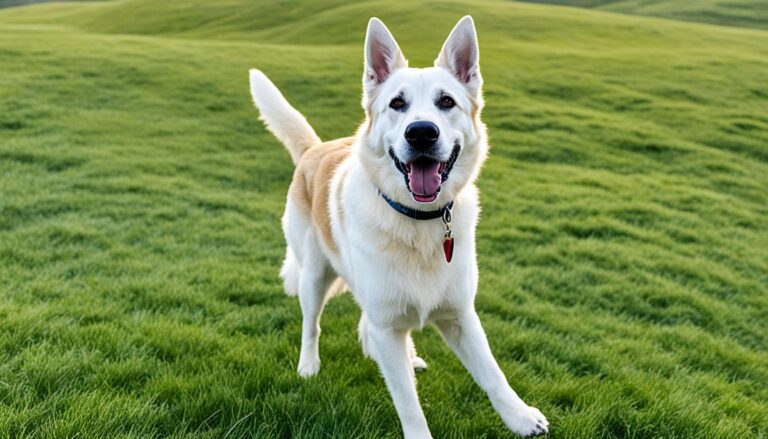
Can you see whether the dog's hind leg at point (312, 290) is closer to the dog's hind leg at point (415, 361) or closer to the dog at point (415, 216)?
the dog at point (415, 216)

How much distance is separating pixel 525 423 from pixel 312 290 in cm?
176

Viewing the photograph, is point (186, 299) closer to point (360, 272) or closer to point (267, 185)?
point (360, 272)

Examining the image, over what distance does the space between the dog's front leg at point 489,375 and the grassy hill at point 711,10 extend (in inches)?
1830

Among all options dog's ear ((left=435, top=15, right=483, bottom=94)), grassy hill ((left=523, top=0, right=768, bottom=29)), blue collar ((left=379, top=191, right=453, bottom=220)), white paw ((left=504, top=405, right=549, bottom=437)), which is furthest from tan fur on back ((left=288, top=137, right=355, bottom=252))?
grassy hill ((left=523, top=0, right=768, bottom=29))

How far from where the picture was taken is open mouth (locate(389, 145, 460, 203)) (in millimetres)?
3047

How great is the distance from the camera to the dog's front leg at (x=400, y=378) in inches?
116

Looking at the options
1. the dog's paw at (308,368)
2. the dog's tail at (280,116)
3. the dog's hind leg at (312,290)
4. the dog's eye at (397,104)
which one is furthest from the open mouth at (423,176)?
the dog's tail at (280,116)

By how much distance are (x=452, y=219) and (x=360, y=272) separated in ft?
2.01

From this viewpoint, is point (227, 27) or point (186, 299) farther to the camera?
point (227, 27)

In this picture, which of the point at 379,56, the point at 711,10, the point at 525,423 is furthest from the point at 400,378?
the point at 711,10

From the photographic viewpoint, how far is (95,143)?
10.8 m

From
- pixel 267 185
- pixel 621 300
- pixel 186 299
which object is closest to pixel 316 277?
pixel 186 299

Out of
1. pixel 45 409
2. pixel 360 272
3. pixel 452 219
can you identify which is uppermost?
pixel 452 219

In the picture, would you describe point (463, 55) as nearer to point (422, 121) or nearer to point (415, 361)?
point (422, 121)
